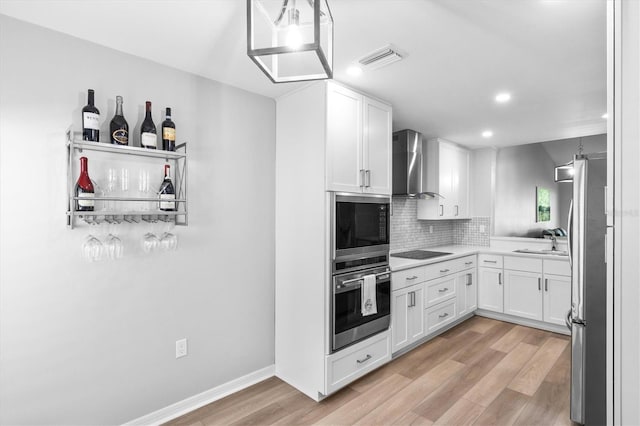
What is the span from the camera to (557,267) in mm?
3863

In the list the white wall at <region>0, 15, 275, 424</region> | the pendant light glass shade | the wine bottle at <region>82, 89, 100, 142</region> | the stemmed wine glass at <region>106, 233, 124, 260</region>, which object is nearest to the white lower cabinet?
the white wall at <region>0, 15, 275, 424</region>

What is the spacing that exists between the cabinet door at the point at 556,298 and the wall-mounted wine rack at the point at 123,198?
410cm

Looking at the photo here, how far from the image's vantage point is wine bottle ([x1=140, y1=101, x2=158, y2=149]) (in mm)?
2070

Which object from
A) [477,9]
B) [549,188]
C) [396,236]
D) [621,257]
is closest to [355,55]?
[477,9]

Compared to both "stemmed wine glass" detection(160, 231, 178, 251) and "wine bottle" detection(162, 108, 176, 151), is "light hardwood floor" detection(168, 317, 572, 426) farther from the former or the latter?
"wine bottle" detection(162, 108, 176, 151)

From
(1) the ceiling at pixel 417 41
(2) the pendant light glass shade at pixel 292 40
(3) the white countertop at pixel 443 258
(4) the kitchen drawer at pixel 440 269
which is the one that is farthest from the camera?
(4) the kitchen drawer at pixel 440 269

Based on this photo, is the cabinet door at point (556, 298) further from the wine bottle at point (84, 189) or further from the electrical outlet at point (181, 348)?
the wine bottle at point (84, 189)

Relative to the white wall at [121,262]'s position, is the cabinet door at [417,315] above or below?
below

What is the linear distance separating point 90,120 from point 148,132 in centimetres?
32

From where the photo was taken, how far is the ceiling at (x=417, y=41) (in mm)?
1641

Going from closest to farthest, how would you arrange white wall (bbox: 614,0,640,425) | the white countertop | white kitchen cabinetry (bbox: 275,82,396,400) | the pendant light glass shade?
1. white wall (bbox: 614,0,640,425)
2. the pendant light glass shade
3. white kitchen cabinetry (bbox: 275,82,396,400)
4. the white countertop

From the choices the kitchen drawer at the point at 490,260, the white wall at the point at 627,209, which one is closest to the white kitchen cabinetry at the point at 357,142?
the white wall at the point at 627,209

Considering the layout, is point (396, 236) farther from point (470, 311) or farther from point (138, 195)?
point (138, 195)

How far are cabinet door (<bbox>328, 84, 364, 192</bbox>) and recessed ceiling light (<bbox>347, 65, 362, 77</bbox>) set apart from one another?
175 mm
